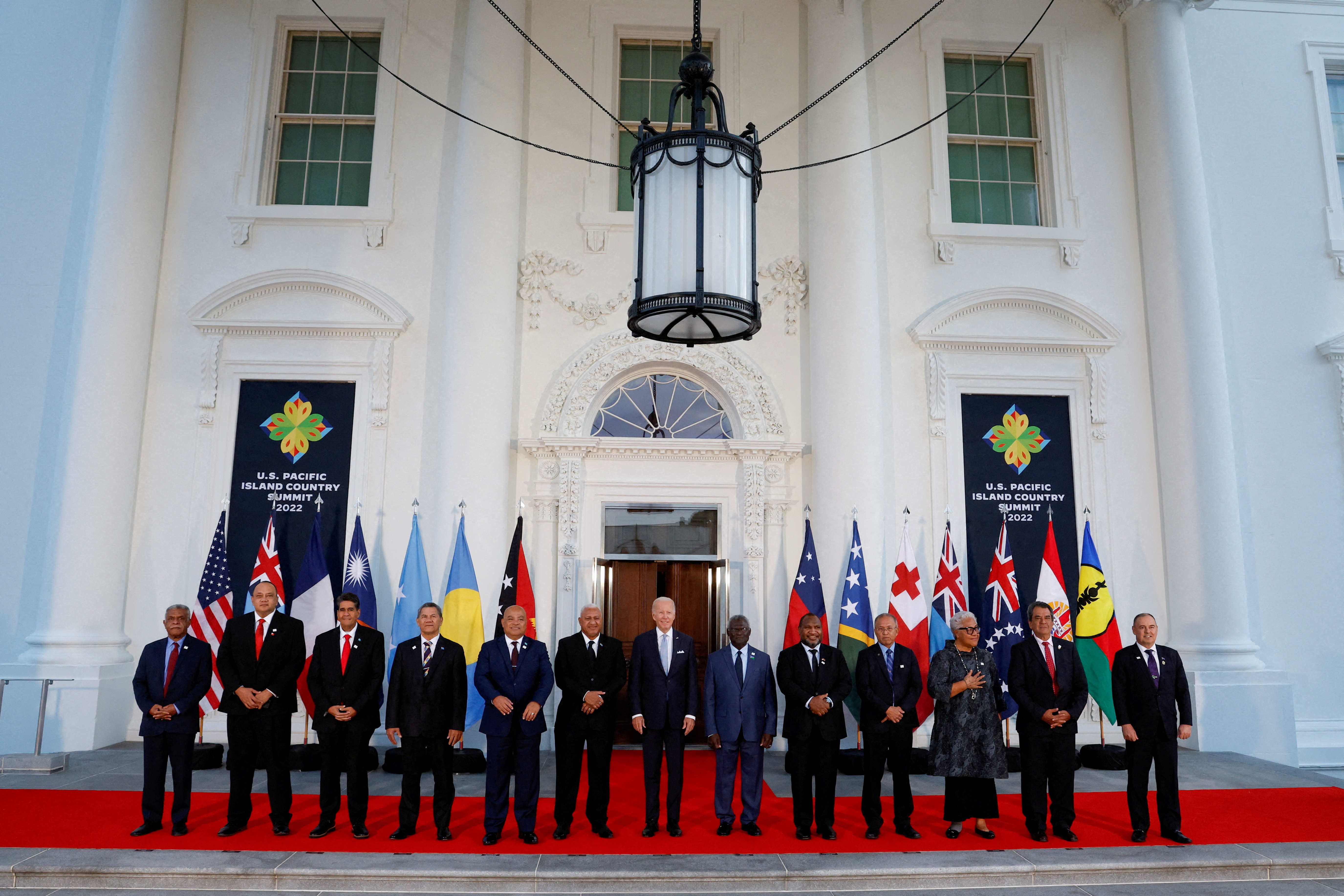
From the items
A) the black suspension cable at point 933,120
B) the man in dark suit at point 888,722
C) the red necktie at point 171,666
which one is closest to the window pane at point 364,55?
the black suspension cable at point 933,120

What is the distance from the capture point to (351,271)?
9188 millimetres

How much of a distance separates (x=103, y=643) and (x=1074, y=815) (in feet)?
26.0

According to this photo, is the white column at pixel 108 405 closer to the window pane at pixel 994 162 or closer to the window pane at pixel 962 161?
the window pane at pixel 962 161

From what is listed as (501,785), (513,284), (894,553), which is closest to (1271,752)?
(894,553)

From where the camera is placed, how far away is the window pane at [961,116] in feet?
32.8

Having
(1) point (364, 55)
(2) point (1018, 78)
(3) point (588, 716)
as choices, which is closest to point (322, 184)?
(1) point (364, 55)

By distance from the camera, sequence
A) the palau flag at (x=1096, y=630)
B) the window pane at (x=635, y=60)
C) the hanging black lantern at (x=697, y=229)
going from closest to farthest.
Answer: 1. the hanging black lantern at (x=697, y=229)
2. the palau flag at (x=1096, y=630)
3. the window pane at (x=635, y=60)

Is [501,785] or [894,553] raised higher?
[894,553]

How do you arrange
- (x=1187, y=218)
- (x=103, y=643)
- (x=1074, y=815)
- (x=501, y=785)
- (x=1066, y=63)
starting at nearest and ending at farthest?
(x=501, y=785)
(x=1074, y=815)
(x=103, y=643)
(x=1187, y=218)
(x=1066, y=63)

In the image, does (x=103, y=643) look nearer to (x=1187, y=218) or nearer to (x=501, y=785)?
(x=501, y=785)

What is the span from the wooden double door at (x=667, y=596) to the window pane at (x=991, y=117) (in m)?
5.61

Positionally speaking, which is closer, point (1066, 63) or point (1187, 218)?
point (1187, 218)

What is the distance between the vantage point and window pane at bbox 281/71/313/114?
9.77m

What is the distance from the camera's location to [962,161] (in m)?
9.97
